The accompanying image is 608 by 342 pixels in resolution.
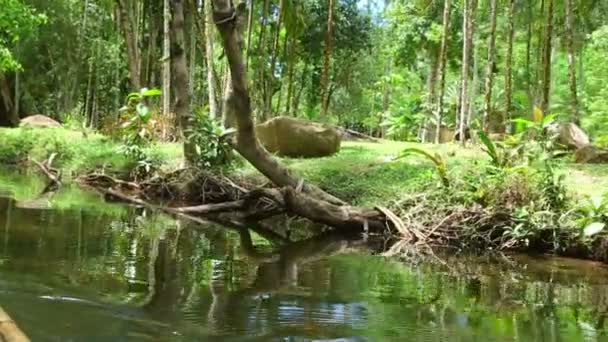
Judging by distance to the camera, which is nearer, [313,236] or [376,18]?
[313,236]

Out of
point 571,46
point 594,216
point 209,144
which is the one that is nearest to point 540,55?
point 571,46

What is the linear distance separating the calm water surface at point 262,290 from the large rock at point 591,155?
23.7ft

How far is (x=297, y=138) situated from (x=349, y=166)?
261 centimetres

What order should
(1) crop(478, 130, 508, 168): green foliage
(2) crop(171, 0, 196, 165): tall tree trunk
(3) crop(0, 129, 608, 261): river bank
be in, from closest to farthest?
1. (3) crop(0, 129, 608, 261): river bank
2. (1) crop(478, 130, 508, 168): green foliage
3. (2) crop(171, 0, 196, 165): tall tree trunk

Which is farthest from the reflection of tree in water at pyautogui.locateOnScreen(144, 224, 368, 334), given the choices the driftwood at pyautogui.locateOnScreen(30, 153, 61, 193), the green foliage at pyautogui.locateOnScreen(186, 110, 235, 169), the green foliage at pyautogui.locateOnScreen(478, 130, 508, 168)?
the driftwood at pyautogui.locateOnScreen(30, 153, 61, 193)

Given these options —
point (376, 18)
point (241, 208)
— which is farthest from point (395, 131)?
point (241, 208)

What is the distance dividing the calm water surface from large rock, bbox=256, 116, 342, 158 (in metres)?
6.13

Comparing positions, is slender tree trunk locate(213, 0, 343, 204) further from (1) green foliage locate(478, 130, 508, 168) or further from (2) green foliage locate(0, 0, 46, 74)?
(2) green foliage locate(0, 0, 46, 74)

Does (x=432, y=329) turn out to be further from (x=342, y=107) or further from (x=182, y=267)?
(x=342, y=107)

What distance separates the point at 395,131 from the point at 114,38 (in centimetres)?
1478

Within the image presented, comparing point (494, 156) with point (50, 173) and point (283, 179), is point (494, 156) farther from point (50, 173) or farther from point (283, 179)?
point (50, 173)

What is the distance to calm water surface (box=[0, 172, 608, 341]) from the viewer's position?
5.94 meters

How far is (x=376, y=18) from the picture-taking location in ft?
132

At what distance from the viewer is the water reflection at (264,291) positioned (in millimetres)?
5949
